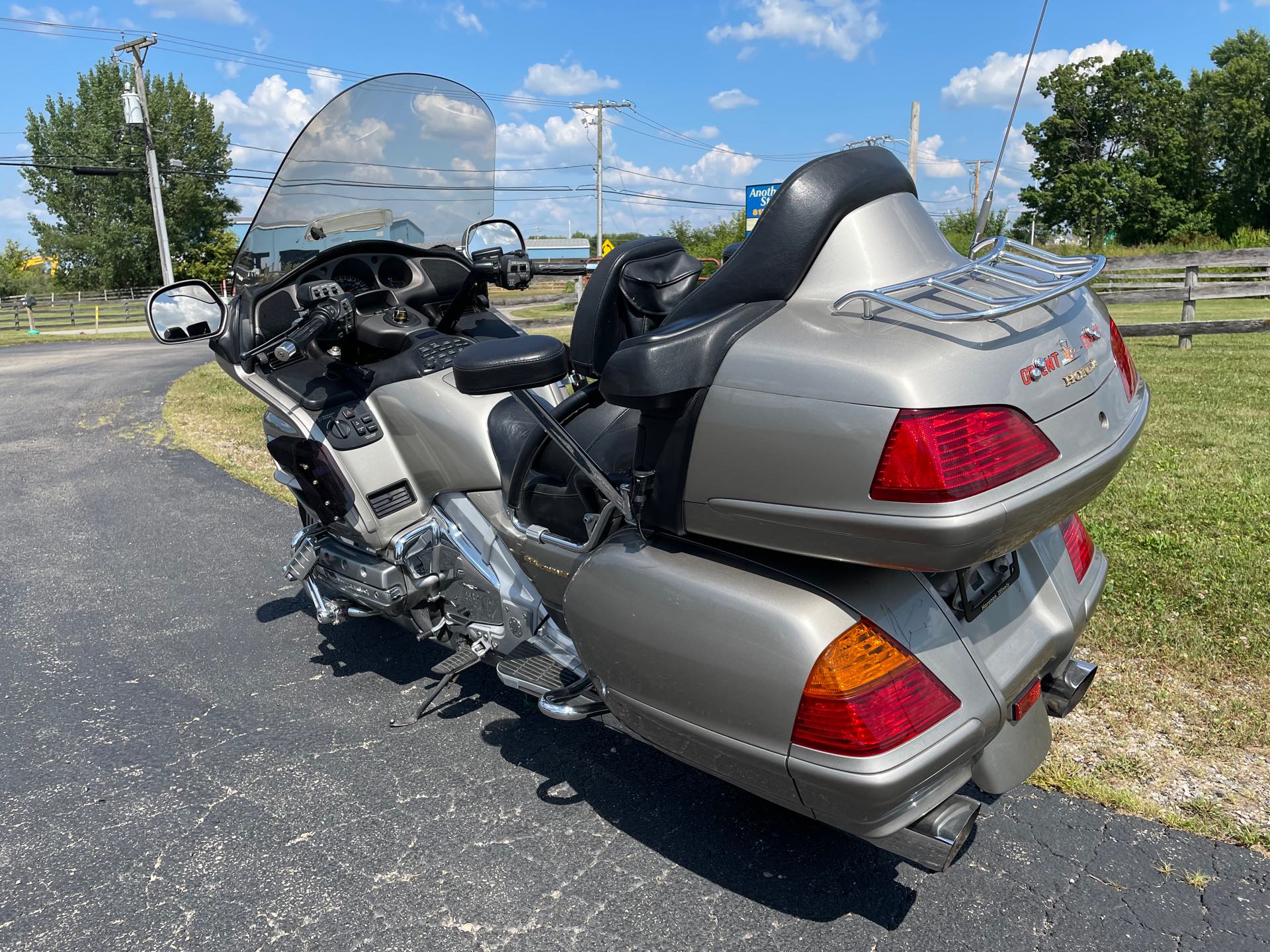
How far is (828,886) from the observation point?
2340 millimetres

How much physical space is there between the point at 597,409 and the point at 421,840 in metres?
1.40

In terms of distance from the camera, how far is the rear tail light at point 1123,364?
2.20m

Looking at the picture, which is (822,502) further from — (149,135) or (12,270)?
(12,270)

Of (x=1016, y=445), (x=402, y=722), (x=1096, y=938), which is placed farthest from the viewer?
(x=402, y=722)

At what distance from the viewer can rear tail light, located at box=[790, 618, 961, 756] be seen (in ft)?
5.98

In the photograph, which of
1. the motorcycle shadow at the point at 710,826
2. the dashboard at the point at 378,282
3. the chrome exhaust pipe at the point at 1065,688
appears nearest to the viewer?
the motorcycle shadow at the point at 710,826

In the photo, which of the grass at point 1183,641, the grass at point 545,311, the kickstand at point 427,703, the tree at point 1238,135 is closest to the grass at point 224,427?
the grass at point 1183,641

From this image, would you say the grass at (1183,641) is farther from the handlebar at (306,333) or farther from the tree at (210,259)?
the tree at (210,259)

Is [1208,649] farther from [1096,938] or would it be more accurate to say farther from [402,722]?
[402,722]

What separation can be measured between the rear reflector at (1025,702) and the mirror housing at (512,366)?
55.6 inches

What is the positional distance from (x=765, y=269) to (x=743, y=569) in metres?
0.68

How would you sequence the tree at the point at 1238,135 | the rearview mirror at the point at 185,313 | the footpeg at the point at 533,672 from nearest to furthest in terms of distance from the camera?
the footpeg at the point at 533,672 → the rearview mirror at the point at 185,313 → the tree at the point at 1238,135

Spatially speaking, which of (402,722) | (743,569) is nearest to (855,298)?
(743,569)

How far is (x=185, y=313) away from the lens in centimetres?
336
